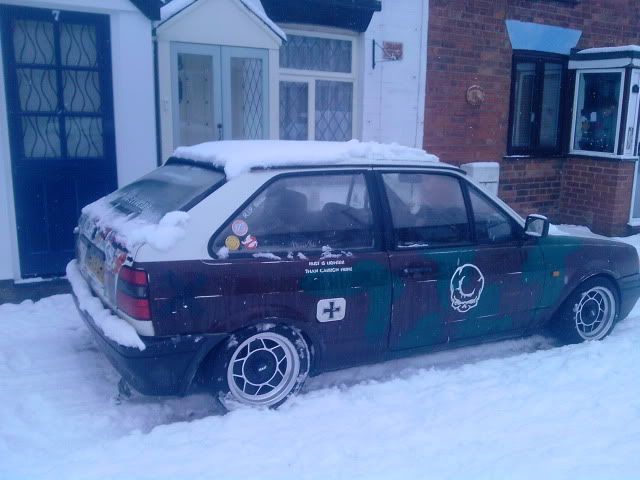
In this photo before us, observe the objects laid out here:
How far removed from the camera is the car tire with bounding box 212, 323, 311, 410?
147 inches

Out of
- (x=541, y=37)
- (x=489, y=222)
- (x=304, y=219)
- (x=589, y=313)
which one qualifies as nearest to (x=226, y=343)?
(x=304, y=219)

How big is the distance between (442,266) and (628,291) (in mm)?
2093

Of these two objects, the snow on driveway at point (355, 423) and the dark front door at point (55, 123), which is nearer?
the snow on driveway at point (355, 423)

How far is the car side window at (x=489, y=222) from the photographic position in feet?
14.9

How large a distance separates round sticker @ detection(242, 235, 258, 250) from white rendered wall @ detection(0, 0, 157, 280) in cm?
311

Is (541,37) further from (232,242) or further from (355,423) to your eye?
(355,423)

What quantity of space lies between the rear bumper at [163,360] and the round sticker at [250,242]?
0.55 meters

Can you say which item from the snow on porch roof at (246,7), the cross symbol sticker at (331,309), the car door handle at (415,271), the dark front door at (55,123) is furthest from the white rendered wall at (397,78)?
the cross symbol sticker at (331,309)

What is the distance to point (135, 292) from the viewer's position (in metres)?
3.46

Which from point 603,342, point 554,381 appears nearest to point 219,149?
point 554,381

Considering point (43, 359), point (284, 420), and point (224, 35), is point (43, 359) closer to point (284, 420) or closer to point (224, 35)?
point (284, 420)

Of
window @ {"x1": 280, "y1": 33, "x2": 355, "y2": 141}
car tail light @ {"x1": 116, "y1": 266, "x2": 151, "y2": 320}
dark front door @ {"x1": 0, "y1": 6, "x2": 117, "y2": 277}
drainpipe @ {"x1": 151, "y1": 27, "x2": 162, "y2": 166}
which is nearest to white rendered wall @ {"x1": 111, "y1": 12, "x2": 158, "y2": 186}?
dark front door @ {"x1": 0, "y1": 6, "x2": 117, "y2": 277}

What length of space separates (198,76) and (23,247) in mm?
2676

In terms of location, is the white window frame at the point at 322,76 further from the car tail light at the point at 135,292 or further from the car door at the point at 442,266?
the car tail light at the point at 135,292
